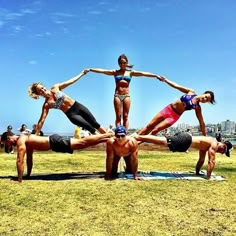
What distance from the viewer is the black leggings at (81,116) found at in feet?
37.8

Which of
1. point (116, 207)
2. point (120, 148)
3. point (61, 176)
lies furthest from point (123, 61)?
point (116, 207)

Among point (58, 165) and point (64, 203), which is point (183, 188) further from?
point (58, 165)

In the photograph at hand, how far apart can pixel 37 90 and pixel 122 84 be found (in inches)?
110

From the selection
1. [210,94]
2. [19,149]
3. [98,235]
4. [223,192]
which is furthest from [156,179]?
[98,235]

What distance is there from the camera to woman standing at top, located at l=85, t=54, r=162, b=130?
1245 cm

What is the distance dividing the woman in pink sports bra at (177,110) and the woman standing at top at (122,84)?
32.5 inches

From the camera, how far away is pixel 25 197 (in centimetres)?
837

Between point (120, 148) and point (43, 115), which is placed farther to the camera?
point (43, 115)

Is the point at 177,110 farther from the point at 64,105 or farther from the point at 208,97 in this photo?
the point at 64,105

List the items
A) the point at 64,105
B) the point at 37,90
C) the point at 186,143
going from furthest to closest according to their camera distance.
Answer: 1. the point at 64,105
2. the point at 37,90
3. the point at 186,143

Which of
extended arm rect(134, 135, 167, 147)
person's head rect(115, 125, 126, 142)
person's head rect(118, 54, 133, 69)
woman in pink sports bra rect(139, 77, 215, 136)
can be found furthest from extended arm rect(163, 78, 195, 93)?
person's head rect(115, 125, 126, 142)

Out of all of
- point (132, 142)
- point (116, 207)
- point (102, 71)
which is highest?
point (102, 71)

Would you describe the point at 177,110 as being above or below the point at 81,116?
above

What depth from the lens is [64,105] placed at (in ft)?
37.4
